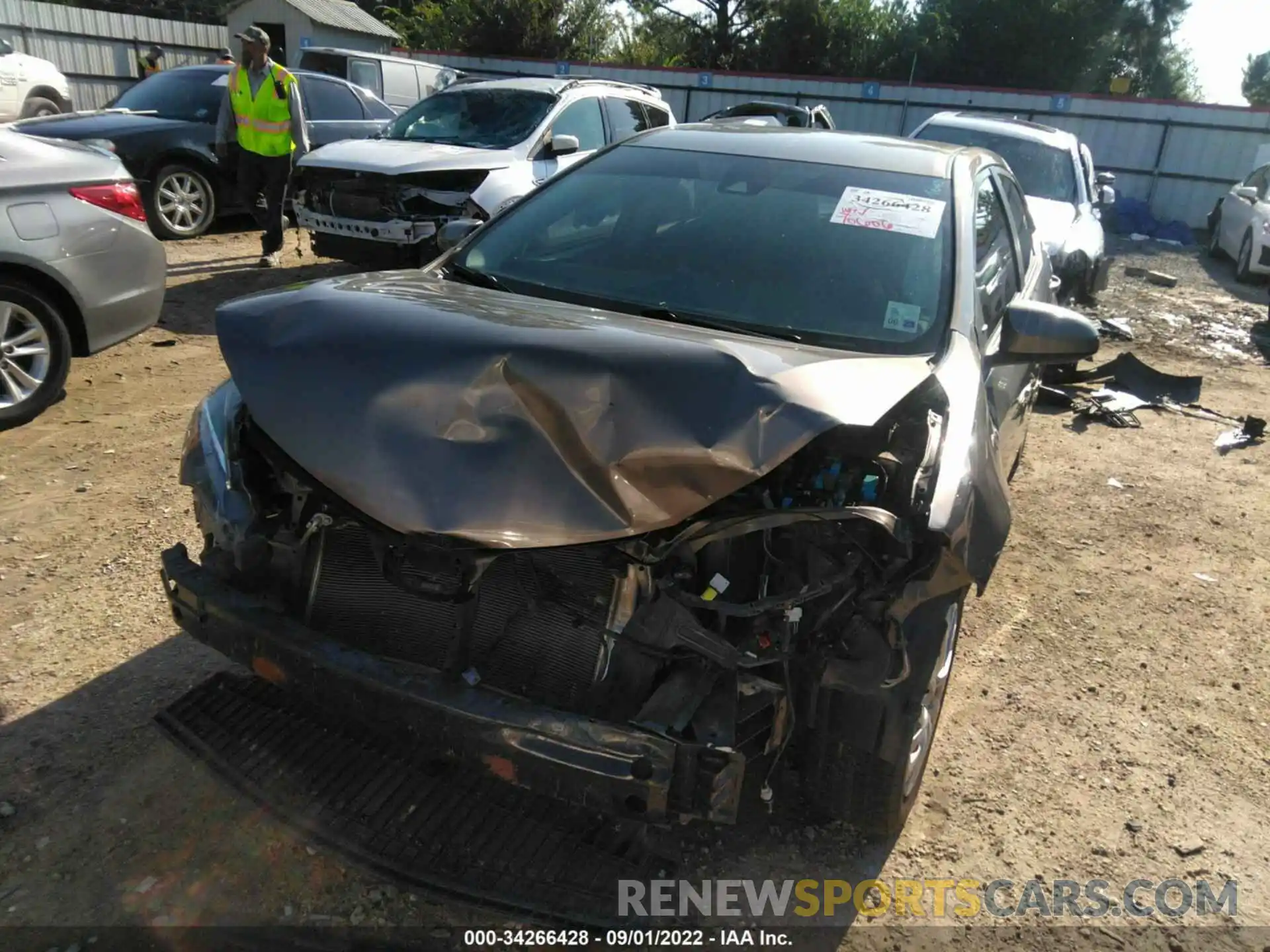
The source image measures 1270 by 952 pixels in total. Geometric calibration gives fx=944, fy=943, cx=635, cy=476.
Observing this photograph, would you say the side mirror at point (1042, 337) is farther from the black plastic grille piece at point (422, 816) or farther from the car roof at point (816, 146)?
the black plastic grille piece at point (422, 816)

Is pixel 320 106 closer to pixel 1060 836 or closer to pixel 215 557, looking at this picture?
pixel 215 557

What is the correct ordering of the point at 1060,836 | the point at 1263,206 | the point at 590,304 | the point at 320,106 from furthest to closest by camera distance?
the point at 1263,206 < the point at 320,106 < the point at 590,304 < the point at 1060,836

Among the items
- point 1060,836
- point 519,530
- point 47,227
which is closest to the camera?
point 519,530

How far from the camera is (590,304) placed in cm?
298

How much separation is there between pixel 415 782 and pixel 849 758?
1094mm

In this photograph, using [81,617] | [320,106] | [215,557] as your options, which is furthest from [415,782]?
[320,106]

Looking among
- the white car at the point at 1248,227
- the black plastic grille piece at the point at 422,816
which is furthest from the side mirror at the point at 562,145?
the white car at the point at 1248,227

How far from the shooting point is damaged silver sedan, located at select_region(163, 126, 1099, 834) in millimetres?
2023

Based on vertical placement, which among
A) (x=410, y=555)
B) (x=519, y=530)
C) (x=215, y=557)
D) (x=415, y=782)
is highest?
(x=519, y=530)

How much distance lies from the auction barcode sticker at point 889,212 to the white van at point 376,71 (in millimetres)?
11916

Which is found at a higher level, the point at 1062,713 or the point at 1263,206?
the point at 1263,206

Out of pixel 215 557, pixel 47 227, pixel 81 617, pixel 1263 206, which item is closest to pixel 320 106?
pixel 47 227

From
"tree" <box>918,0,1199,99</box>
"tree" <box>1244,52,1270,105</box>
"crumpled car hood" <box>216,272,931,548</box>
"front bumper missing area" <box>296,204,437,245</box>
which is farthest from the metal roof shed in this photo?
"tree" <box>1244,52,1270,105</box>

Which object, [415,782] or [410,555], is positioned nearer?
[410,555]
